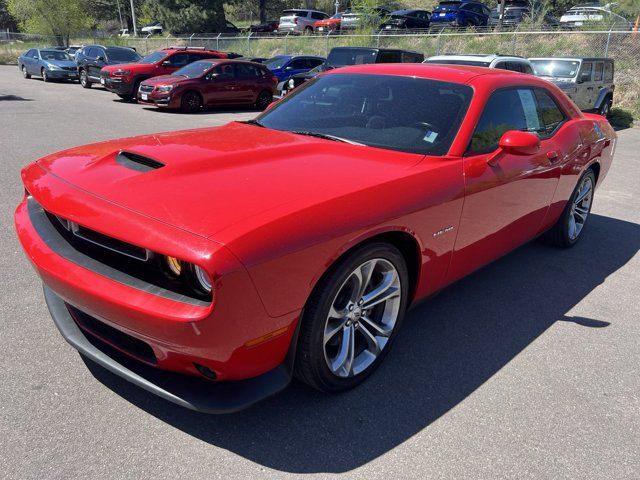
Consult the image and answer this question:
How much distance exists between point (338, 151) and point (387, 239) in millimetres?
655

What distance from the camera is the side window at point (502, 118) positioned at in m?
3.20

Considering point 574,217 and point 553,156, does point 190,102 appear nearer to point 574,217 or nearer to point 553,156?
point 574,217

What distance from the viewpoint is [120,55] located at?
18359mm

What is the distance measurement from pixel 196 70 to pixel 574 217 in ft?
39.5

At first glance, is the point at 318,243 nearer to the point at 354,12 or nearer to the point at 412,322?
the point at 412,322

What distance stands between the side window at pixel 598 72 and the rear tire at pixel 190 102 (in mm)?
10458

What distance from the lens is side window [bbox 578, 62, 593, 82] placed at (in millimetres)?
12316

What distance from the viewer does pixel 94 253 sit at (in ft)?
7.54

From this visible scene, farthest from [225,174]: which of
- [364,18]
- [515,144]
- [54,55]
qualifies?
[364,18]

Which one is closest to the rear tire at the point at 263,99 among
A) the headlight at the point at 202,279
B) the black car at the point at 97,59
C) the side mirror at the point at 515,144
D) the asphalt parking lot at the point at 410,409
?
the black car at the point at 97,59

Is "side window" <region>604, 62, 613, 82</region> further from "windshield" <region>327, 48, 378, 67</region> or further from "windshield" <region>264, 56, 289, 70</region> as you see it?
"windshield" <region>264, 56, 289, 70</region>

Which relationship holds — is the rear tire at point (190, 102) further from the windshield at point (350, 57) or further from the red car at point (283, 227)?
the red car at point (283, 227)

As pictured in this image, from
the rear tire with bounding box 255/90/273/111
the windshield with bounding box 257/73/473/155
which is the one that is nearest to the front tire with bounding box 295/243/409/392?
the windshield with bounding box 257/73/473/155

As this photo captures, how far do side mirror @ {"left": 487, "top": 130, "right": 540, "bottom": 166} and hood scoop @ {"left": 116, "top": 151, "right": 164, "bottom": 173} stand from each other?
1982 mm
